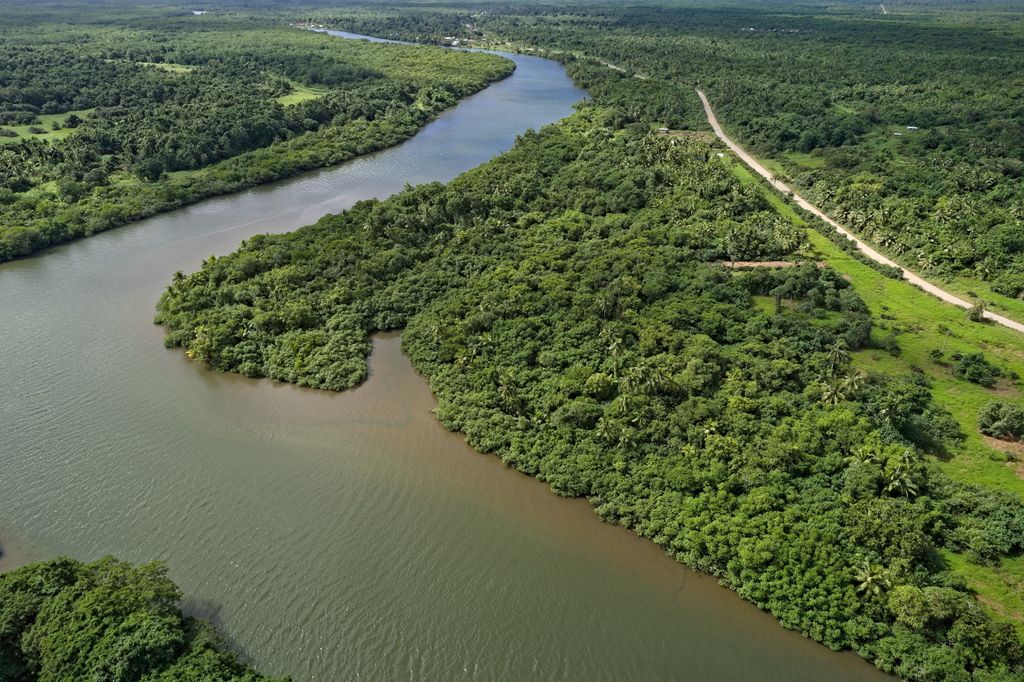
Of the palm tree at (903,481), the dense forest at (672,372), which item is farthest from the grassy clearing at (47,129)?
the palm tree at (903,481)

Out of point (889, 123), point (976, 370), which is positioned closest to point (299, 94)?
point (889, 123)

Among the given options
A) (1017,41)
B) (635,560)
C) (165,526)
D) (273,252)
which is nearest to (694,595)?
(635,560)

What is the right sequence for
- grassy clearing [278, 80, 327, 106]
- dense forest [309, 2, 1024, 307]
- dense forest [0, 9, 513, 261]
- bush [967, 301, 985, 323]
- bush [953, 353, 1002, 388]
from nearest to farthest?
bush [953, 353, 1002, 388] < bush [967, 301, 985, 323] < dense forest [309, 2, 1024, 307] < dense forest [0, 9, 513, 261] < grassy clearing [278, 80, 327, 106]

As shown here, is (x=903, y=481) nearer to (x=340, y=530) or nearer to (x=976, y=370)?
(x=976, y=370)

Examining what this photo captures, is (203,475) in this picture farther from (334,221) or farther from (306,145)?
(306,145)

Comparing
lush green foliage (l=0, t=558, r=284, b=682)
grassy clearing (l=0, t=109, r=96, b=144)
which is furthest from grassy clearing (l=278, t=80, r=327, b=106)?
lush green foliage (l=0, t=558, r=284, b=682)

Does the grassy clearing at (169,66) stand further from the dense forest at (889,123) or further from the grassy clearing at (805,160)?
the grassy clearing at (805,160)

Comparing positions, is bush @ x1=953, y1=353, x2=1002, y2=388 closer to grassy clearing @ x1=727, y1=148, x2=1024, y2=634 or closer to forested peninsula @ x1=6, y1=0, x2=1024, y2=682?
forested peninsula @ x1=6, y1=0, x2=1024, y2=682
